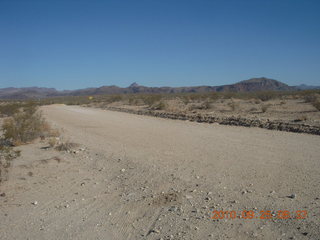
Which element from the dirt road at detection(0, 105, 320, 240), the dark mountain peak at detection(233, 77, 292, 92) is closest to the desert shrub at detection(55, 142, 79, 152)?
the dirt road at detection(0, 105, 320, 240)

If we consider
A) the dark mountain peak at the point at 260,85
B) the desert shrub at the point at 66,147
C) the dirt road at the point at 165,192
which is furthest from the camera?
the dark mountain peak at the point at 260,85

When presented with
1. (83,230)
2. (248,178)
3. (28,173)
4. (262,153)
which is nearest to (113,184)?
(83,230)

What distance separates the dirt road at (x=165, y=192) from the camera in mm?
5039

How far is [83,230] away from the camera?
Result: 16.9 ft

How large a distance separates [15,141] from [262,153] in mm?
Result: 10400

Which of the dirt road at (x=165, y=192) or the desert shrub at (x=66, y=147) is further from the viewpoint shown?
the desert shrub at (x=66, y=147)

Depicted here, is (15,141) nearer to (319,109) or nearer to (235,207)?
(235,207)

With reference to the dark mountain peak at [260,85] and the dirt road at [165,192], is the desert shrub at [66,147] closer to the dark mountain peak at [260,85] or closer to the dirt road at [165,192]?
the dirt road at [165,192]
